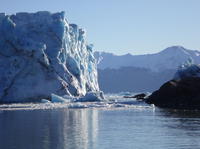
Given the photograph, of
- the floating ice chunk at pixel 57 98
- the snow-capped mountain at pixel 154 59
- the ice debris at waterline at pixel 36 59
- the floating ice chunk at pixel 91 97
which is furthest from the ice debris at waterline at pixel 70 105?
the snow-capped mountain at pixel 154 59

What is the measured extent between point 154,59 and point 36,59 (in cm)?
11115

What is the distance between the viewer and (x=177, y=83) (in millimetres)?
43531

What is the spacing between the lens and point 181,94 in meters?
42.3

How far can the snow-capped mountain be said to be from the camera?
497 feet

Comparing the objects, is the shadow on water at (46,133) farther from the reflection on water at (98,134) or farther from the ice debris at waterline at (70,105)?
the ice debris at waterline at (70,105)

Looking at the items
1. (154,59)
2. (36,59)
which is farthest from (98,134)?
(154,59)

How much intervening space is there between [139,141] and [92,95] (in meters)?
29.7

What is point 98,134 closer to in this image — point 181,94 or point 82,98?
point 181,94

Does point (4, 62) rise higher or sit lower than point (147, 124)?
higher

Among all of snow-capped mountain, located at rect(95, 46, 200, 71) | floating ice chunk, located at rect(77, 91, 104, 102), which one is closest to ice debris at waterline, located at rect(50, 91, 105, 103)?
floating ice chunk, located at rect(77, 91, 104, 102)

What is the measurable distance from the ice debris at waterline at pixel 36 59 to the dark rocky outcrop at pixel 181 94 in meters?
12.3

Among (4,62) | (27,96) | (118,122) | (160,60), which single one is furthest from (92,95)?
(160,60)

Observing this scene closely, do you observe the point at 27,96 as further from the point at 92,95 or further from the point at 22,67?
the point at 92,95

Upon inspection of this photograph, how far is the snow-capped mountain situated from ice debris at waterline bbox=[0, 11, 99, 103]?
93.7 meters
